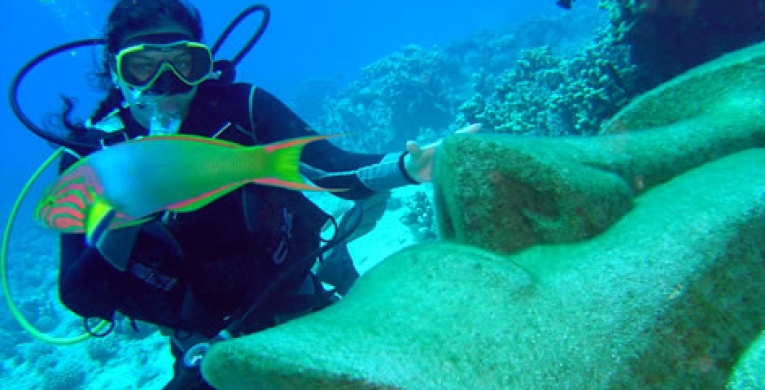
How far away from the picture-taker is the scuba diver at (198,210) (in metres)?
2.53

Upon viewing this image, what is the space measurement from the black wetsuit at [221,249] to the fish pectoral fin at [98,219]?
119 centimetres

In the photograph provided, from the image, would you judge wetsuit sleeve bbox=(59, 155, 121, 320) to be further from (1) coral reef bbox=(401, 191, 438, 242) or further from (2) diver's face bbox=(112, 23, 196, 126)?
(1) coral reef bbox=(401, 191, 438, 242)

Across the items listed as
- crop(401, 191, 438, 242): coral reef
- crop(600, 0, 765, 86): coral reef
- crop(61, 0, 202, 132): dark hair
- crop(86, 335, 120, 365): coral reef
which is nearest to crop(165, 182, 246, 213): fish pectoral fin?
crop(61, 0, 202, 132): dark hair

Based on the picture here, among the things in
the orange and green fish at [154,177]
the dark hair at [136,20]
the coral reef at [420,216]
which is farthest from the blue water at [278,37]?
the orange and green fish at [154,177]

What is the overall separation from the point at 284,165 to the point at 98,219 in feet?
1.85

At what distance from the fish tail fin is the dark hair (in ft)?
6.23

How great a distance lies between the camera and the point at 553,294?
4.87 feet

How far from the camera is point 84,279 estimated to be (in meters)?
2.54

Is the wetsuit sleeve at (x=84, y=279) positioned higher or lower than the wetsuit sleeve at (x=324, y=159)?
lower

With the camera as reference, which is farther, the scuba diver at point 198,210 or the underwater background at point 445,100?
the underwater background at point 445,100

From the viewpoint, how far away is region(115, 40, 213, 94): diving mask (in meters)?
2.50

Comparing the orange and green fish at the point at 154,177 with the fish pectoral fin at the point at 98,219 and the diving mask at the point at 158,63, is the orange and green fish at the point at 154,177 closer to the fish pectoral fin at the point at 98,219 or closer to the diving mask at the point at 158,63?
the fish pectoral fin at the point at 98,219

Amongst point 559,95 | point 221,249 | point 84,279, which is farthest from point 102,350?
point 559,95

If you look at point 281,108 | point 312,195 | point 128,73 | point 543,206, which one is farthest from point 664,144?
point 312,195
